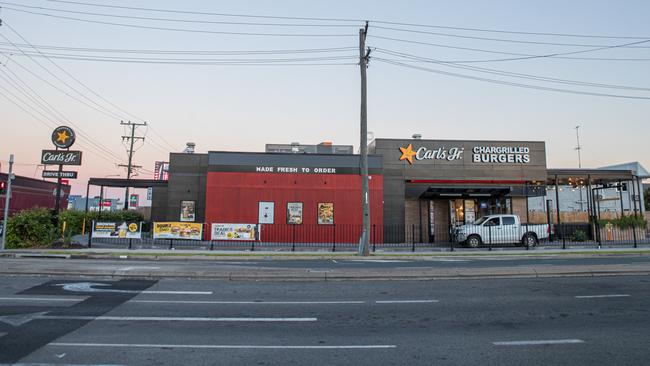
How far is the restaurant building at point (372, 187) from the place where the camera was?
27.1 m

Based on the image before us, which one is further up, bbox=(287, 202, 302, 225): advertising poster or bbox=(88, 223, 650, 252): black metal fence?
bbox=(287, 202, 302, 225): advertising poster

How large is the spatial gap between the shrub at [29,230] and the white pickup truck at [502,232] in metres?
23.1

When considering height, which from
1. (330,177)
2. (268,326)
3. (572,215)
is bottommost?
(268,326)

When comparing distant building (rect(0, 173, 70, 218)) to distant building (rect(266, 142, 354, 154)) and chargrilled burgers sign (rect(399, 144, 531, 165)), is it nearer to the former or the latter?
distant building (rect(266, 142, 354, 154))

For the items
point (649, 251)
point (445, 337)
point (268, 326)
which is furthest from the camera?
point (649, 251)

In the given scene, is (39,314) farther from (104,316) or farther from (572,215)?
(572,215)

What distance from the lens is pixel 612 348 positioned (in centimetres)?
568

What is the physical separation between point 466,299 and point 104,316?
7545mm

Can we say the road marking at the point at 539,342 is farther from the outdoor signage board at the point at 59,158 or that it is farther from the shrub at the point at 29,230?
the outdoor signage board at the point at 59,158

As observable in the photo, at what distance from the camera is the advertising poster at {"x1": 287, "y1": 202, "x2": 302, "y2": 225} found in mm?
27125

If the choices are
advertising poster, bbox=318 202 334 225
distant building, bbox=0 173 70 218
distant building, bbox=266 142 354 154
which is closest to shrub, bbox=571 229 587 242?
advertising poster, bbox=318 202 334 225

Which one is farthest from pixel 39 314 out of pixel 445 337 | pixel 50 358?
pixel 445 337

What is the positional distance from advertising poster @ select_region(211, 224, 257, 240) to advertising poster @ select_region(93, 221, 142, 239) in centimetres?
396

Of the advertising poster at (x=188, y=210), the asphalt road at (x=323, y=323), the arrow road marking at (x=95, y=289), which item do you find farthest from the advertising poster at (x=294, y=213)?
the arrow road marking at (x=95, y=289)
